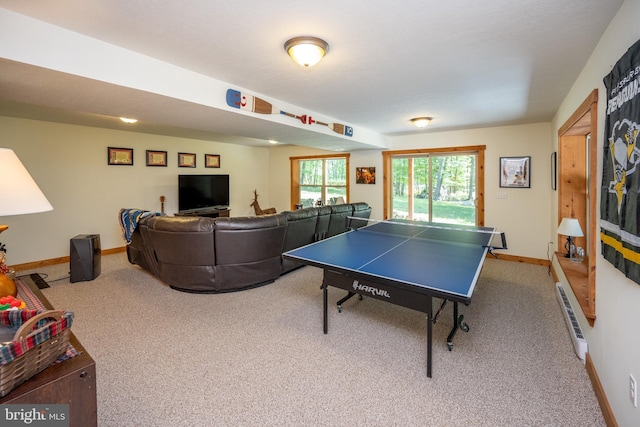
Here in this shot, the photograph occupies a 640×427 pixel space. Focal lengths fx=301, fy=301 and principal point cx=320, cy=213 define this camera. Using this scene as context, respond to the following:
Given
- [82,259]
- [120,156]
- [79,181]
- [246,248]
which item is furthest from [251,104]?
[79,181]

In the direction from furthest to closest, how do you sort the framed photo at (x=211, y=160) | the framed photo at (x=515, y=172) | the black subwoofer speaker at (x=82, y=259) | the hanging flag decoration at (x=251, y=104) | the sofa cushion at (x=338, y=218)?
the framed photo at (x=211, y=160) → the framed photo at (x=515, y=172) → the sofa cushion at (x=338, y=218) → the black subwoofer speaker at (x=82, y=259) → the hanging flag decoration at (x=251, y=104)

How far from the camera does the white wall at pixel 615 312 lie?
1.49m

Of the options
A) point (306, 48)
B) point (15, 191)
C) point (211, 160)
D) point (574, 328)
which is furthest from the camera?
point (211, 160)

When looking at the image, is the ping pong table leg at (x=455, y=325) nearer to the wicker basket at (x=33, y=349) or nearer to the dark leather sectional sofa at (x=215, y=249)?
the dark leather sectional sofa at (x=215, y=249)

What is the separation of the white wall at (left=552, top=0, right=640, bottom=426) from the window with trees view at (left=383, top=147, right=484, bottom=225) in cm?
359

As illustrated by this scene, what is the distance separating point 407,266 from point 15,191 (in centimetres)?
228

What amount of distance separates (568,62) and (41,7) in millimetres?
3916

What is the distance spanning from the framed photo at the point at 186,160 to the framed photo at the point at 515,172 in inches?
255

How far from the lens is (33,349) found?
3.17 feet

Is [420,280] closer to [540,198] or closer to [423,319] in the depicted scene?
[423,319]

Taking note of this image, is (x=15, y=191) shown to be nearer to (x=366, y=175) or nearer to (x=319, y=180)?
(x=366, y=175)

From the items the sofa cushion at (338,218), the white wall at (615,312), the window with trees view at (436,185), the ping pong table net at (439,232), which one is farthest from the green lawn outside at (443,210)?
the white wall at (615,312)

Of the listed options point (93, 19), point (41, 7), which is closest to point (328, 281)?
point (93, 19)

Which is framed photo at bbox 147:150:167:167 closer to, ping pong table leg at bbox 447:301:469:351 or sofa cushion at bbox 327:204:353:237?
sofa cushion at bbox 327:204:353:237
